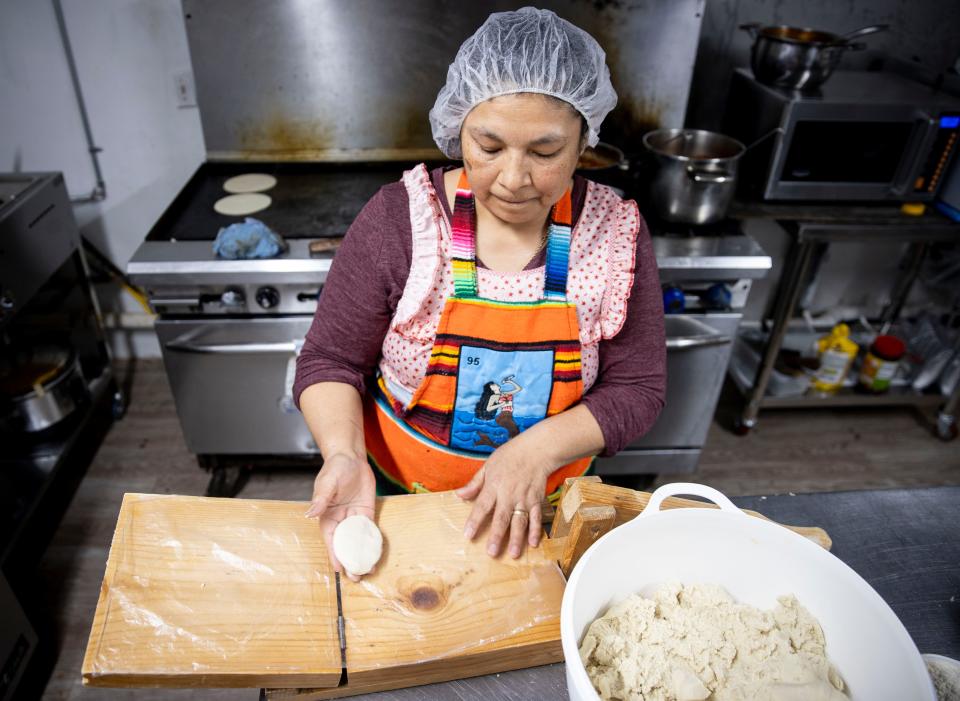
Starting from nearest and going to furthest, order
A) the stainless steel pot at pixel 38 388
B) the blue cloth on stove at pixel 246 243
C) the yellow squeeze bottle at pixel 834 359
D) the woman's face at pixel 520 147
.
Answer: the woman's face at pixel 520 147
the blue cloth on stove at pixel 246 243
the stainless steel pot at pixel 38 388
the yellow squeeze bottle at pixel 834 359

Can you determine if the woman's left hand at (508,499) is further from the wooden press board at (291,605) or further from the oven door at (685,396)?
the oven door at (685,396)

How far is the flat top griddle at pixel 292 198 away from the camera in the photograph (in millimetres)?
1830

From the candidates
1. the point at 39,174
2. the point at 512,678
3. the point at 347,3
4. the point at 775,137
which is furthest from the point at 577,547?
the point at 39,174

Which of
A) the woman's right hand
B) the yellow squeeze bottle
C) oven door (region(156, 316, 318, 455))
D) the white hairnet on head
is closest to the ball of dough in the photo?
the woman's right hand

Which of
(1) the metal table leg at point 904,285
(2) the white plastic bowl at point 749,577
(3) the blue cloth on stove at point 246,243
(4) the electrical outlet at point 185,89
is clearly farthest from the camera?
(1) the metal table leg at point 904,285

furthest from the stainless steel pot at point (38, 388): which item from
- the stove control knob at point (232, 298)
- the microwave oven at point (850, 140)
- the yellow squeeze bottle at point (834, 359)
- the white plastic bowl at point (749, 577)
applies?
the yellow squeeze bottle at point (834, 359)

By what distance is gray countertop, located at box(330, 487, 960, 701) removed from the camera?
0.73m

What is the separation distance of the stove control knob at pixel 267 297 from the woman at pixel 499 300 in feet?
2.23

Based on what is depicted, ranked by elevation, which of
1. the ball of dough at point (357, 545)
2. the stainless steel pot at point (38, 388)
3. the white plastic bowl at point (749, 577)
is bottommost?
the stainless steel pot at point (38, 388)

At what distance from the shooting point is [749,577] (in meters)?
0.71

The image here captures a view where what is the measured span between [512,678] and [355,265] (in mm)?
655

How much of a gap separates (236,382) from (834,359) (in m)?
2.08

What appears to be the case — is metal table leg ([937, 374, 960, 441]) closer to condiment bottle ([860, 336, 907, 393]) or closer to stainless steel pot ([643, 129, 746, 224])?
condiment bottle ([860, 336, 907, 393])

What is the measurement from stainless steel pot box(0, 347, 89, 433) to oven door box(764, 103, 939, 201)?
2.34m
